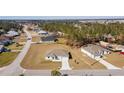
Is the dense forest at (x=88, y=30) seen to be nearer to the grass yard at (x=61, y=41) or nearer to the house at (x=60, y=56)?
the grass yard at (x=61, y=41)

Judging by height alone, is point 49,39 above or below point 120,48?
above

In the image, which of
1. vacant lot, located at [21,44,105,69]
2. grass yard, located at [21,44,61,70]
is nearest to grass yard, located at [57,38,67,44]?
vacant lot, located at [21,44,105,69]

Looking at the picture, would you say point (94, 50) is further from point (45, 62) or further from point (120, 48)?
point (45, 62)

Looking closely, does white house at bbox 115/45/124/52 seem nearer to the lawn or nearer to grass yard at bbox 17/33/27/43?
the lawn

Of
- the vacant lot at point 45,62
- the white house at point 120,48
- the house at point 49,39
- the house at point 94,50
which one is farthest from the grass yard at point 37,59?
the white house at point 120,48

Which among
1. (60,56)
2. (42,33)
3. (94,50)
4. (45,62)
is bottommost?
(45,62)

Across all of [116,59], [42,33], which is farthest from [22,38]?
[116,59]
